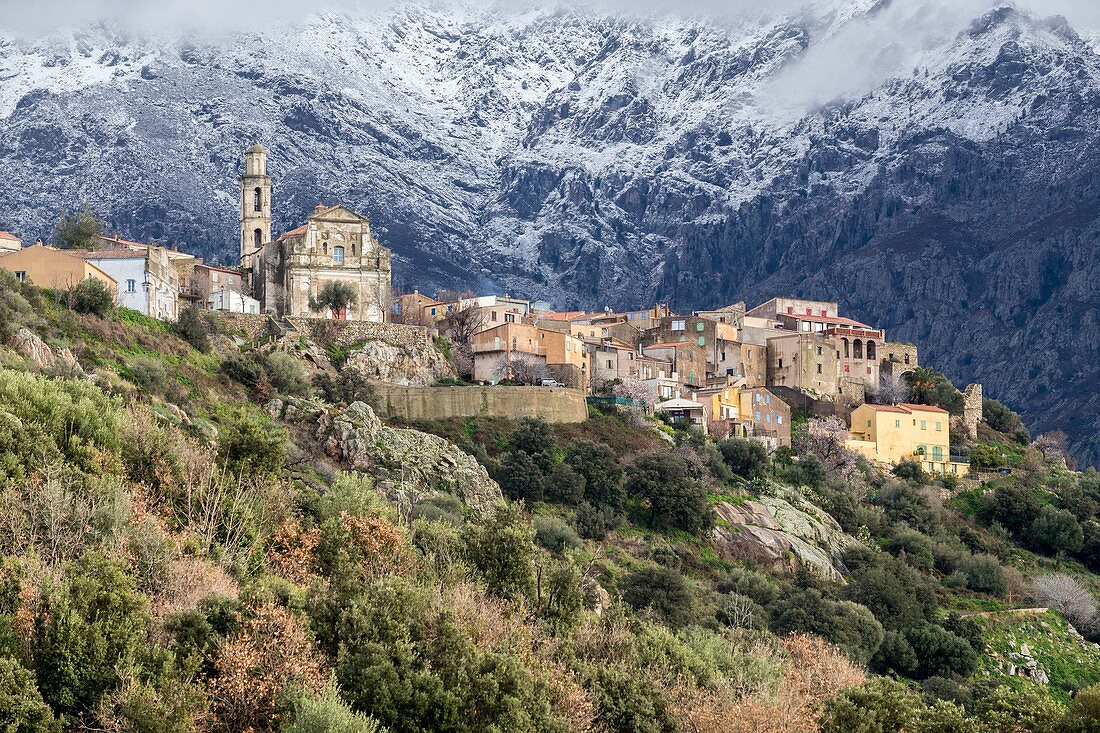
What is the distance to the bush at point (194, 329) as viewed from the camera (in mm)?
71312

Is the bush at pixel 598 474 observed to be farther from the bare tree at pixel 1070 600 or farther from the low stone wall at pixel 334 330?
the bare tree at pixel 1070 600

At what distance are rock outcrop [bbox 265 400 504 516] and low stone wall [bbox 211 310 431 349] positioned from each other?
10742 mm

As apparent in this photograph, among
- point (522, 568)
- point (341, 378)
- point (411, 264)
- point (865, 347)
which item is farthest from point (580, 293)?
point (522, 568)

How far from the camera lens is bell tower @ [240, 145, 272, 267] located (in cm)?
9931

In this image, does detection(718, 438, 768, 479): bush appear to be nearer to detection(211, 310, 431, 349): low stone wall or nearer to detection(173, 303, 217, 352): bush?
detection(211, 310, 431, 349): low stone wall

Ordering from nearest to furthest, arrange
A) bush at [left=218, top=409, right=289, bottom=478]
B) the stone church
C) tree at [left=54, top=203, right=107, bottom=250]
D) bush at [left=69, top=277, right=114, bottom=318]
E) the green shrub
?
the green shrub < bush at [left=218, top=409, right=289, bottom=478] < bush at [left=69, top=277, right=114, bottom=318] < the stone church < tree at [left=54, top=203, right=107, bottom=250]

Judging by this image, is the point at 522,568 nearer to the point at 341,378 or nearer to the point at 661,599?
the point at 661,599

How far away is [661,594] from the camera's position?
60219mm

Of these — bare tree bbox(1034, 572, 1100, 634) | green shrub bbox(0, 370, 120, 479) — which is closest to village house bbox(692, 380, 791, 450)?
bare tree bbox(1034, 572, 1100, 634)

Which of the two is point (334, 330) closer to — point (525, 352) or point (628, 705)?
point (525, 352)

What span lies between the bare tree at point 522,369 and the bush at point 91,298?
75.6 feet

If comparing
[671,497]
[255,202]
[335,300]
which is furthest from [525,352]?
[255,202]

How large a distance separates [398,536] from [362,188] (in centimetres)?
15018

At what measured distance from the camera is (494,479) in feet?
231
